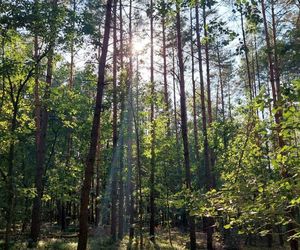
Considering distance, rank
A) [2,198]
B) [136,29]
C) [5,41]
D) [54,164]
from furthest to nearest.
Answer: [54,164], [136,29], [2,198], [5,41]

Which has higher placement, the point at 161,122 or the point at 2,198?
the point at 161,122

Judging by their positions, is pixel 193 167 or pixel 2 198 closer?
pixel 2 198

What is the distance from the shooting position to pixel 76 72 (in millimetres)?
31438

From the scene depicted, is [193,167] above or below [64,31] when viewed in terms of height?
below

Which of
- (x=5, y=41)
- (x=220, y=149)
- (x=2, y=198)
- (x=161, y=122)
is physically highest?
(x=5, y=41)

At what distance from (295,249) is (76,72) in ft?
80.1

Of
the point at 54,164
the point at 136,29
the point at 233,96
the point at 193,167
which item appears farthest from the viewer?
the point at 233,96

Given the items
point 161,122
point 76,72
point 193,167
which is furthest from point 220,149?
point 76,72

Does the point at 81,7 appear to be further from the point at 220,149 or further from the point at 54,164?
the point at 54,164

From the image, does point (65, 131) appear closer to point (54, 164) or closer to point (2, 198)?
point (54, 164)

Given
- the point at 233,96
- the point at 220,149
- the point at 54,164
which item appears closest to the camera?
the point at 220,149

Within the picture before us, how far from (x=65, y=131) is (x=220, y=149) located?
531 inches

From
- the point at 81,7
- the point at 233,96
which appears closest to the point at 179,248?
the point at 81,7

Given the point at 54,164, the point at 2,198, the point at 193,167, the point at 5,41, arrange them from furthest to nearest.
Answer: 1. the point at 193,167
2. the point at 54,164
3. the point at 2,198
4. the point at 5,41
